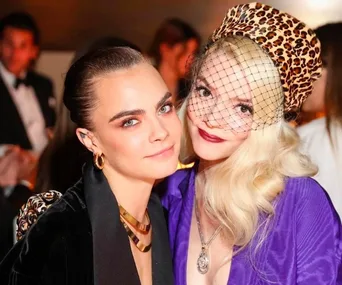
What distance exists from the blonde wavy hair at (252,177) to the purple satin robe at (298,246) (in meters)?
0.03

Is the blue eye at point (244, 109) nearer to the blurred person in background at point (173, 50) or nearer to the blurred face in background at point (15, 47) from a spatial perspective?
the blurred person in background at point (173, 50)

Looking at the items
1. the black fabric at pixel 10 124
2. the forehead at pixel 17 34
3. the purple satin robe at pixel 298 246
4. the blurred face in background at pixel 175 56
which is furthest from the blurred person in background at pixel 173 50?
the purple satin robe at pixel 298 246

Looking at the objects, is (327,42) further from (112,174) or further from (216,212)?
(112,174)

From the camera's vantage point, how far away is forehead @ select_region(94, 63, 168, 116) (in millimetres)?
1623

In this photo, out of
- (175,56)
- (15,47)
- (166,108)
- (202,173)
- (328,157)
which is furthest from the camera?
(15,47)

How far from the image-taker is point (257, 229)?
6.06 ft

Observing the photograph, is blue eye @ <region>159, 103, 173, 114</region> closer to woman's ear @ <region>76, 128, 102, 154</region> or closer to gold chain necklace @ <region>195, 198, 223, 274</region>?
woman's ear @ <region>76, 128, 102, 154</region>

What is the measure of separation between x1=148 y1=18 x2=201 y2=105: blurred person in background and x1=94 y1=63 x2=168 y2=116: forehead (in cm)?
228

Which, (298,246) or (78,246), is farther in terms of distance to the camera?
(298,246)

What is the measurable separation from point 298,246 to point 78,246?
0.59 metres

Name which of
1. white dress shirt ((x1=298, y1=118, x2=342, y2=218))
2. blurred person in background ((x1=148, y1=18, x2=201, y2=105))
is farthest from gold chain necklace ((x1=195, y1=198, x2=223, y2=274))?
blurred person in background ((x1=148, y1=18, x2=201, y2=105))

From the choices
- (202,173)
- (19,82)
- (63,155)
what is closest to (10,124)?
(19,82)

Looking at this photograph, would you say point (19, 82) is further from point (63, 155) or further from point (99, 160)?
point (99, 160)

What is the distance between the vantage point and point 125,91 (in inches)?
64.0
